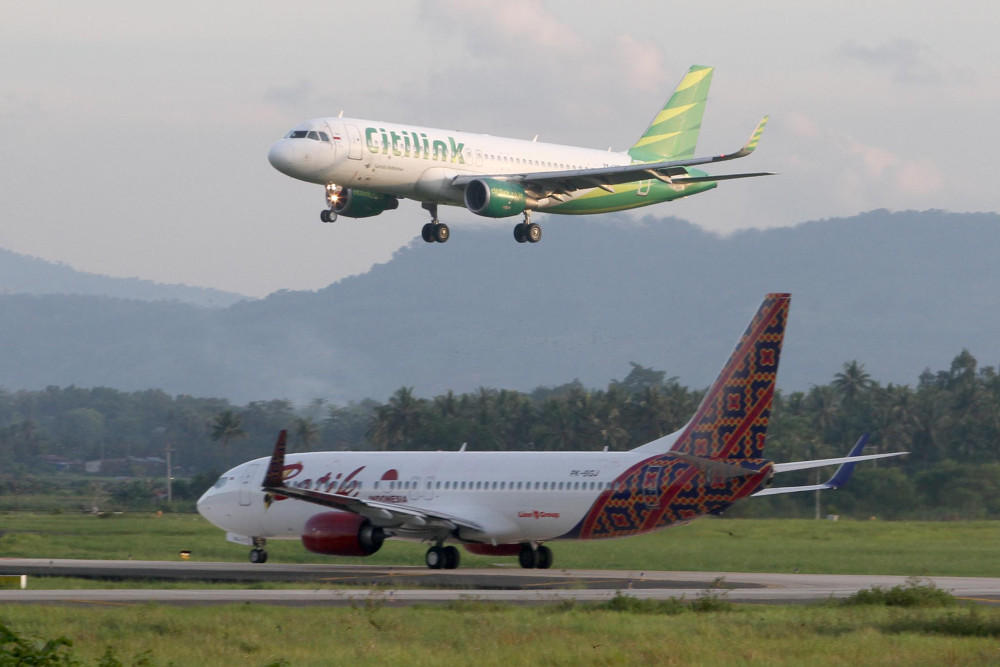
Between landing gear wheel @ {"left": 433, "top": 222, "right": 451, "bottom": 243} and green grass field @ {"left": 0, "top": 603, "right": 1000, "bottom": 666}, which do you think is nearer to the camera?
green grass field @ {"left": 0, "top": 603, "right": 1000, "bottom": 666}

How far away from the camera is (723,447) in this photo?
36812mm

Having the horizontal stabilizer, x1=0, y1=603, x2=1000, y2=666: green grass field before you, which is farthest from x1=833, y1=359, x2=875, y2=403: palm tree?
x1=0, y1=603, x2=1000, y2=666: green grass field

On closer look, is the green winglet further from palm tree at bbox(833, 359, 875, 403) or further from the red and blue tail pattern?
palm tree at bbox(833, 359, 875, 403)

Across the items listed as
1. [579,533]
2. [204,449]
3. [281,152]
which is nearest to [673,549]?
[579,533]

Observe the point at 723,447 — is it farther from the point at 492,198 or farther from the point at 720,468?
the point at 492,198

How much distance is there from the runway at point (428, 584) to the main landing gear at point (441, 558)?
45 cm

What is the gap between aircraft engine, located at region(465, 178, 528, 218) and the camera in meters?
40.0

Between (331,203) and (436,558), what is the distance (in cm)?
961

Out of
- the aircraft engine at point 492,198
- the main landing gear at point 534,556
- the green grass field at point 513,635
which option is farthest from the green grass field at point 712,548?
the green grass field at point 513,635

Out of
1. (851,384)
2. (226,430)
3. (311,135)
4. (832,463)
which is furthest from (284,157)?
(851,384)

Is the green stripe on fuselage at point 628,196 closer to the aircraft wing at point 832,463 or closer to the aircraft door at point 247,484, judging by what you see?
the aircraft wing at point 832,463

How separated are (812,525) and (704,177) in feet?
78.3

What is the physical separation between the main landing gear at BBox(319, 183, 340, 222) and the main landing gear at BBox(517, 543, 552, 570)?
395 inches

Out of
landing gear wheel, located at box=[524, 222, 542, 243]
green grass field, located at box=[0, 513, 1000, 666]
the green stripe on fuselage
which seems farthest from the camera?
the green stripe on fuselage
